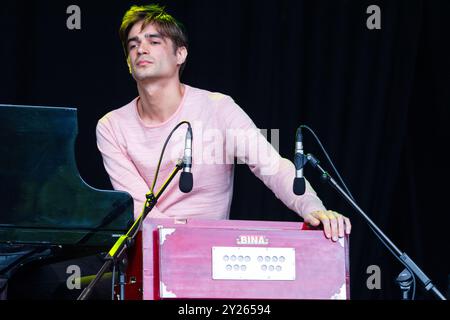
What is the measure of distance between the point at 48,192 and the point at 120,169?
659mm

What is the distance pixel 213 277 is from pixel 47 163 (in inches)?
34.2

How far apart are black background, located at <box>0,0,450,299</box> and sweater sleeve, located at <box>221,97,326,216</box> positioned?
2.94ft

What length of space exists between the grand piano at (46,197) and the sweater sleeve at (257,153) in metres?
0.78

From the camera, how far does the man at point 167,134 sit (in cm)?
371

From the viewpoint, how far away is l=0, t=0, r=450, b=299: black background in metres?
4.56

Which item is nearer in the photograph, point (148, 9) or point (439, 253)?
point (148, 9)

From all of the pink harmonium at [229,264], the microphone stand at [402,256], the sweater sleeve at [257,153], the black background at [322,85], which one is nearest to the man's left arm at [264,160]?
the sweater sleeve at [257,153]

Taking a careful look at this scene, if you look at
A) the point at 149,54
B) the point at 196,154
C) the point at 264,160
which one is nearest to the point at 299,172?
the point at 264,160

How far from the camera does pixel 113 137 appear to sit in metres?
3.85

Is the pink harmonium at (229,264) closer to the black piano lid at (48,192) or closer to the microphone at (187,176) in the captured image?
the microphone at (187,176)

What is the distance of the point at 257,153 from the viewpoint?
3775 millimetres

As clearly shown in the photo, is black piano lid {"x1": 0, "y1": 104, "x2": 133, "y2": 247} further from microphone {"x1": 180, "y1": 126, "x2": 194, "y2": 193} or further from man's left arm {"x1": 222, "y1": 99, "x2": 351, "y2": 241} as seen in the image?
man's left arm {"x1": 222, "y1": 99, "x2": 351, "y2": 241}
